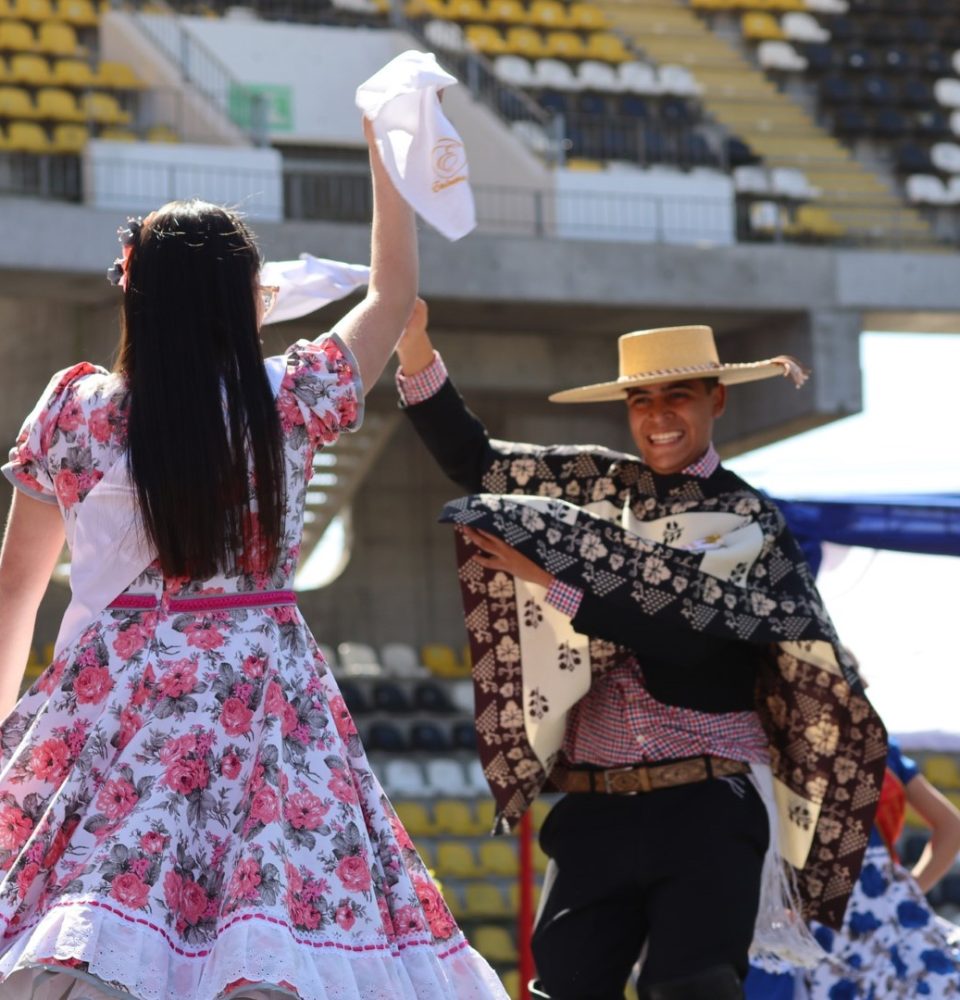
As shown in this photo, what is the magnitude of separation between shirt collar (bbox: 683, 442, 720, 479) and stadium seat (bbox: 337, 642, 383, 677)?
11961 mm

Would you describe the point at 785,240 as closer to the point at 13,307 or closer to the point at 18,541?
the point at 13,307

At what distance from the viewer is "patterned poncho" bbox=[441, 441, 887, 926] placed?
3877 mm

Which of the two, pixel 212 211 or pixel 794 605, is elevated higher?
pixel 212 211

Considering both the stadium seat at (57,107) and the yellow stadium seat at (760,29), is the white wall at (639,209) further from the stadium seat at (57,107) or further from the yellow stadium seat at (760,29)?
the yellow stadium seat at (760,29)

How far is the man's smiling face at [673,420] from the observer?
415 cm

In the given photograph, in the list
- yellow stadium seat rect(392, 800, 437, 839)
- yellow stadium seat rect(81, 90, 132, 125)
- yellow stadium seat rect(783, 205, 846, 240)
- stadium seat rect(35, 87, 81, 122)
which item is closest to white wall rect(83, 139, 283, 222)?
yellow stadium seat rect(81, 90, 132, 125)

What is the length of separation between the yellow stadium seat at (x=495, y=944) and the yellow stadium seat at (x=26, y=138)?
6.67 meters

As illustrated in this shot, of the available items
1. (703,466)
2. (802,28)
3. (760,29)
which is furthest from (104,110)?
(703,466)

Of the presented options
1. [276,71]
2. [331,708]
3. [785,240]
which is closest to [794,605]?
[331,708]

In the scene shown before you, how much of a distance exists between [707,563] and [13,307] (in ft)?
38.6

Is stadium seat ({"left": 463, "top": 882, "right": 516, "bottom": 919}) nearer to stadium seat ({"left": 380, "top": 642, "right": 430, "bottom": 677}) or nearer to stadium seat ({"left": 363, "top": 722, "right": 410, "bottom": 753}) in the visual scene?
stadium seat ({"left": 363, "top": 722, "right": 410, "bottom": 753})

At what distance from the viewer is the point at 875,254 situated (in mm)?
14961

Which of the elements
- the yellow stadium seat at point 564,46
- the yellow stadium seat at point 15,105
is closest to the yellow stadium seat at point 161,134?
the yellow stadium seat at point 15,105

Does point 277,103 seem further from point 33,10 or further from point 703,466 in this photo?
point 703,466
